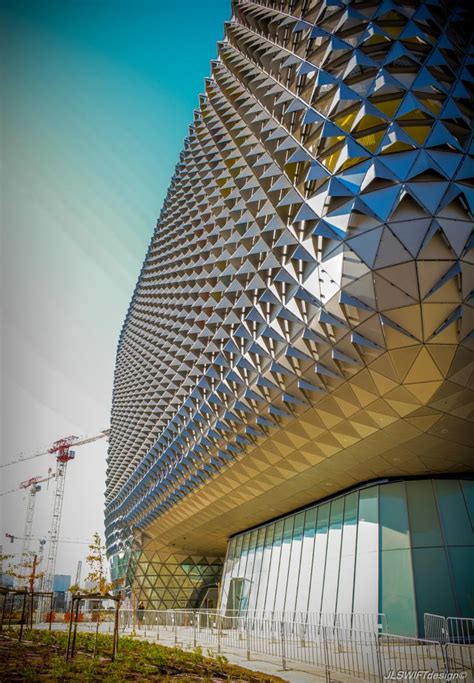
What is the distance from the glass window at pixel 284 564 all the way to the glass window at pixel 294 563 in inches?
17.1

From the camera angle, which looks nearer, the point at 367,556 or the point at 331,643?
the point at 331,643

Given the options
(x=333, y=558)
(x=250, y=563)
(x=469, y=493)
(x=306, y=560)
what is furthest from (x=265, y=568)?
(x=469, y=493)

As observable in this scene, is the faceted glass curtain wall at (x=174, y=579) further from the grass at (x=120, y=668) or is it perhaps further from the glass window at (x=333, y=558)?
the grass at (x=120, y=668)

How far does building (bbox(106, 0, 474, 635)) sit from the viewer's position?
37.2 feet

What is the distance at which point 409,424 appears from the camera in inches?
619

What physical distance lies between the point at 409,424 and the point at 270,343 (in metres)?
5.63

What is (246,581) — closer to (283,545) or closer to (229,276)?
(283,545)

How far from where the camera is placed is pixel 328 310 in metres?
13.1

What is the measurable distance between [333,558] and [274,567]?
717 cm

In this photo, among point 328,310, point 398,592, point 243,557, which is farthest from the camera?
point 243,557

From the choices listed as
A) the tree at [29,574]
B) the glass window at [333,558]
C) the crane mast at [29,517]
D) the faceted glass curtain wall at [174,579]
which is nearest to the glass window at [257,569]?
the glass window at [333,558]

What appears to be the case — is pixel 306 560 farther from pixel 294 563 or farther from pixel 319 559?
pixel 319 559

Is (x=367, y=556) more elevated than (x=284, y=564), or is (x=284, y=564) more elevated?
(x=367, y=556)

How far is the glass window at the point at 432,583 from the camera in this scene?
16.9m
